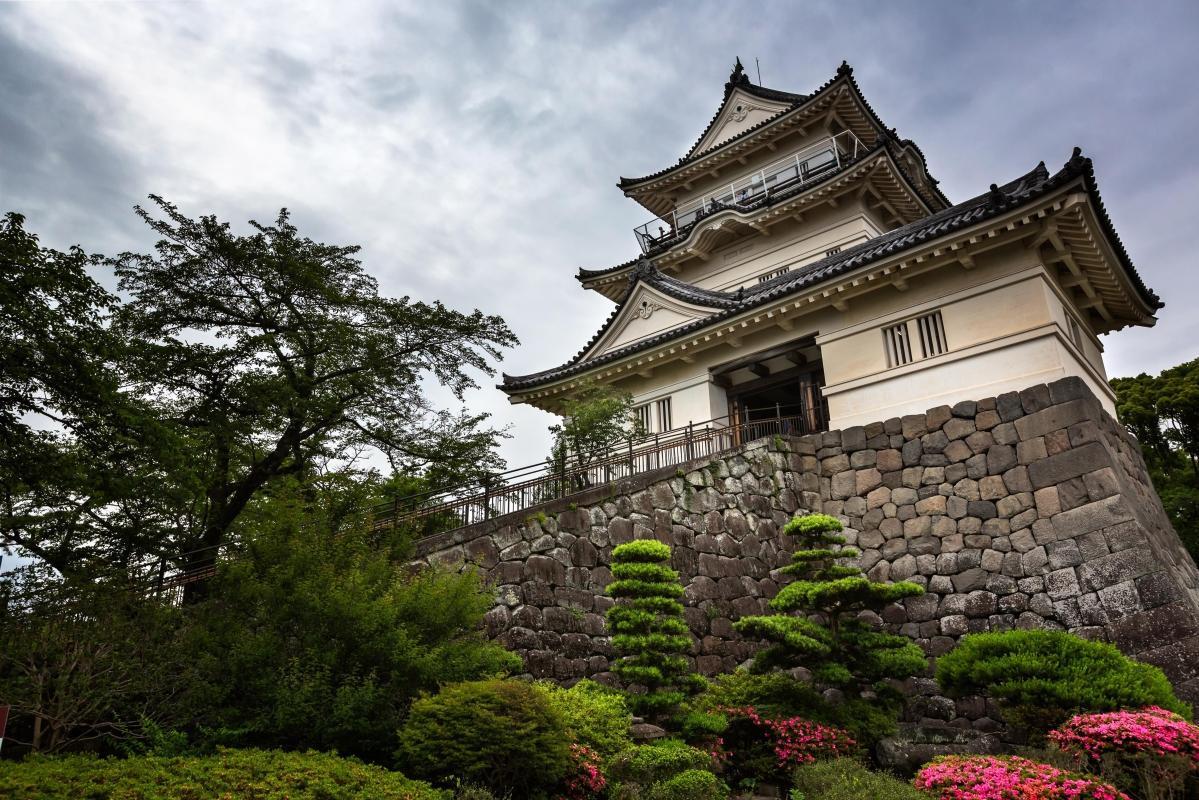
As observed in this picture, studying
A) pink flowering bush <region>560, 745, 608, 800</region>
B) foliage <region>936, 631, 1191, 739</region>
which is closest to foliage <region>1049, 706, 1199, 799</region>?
foliage <region>936, 631, 1191, 739</region>

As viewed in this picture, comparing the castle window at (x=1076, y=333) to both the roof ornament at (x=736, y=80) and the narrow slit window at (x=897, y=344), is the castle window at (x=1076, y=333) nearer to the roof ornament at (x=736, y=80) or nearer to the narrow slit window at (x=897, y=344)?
the narrow slit window at (x=897, y=344)

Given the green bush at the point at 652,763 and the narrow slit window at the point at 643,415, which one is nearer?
the green bush at the point at 652,763

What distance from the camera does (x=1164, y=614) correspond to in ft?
30.3

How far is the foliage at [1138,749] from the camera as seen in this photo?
6.55 m

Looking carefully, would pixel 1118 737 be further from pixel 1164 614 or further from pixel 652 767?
pixel 652 767

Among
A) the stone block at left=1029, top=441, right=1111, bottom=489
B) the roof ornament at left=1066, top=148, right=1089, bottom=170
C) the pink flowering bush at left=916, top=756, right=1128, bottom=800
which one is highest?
the roof ornament at left=1066, top=148, right=1089, bottom=170

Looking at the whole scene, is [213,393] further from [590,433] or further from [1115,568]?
[1115,568]

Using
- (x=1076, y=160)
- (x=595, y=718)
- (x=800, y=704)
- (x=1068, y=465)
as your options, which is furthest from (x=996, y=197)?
(x=595, y=718)

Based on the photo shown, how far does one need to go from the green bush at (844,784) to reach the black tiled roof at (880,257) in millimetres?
9050

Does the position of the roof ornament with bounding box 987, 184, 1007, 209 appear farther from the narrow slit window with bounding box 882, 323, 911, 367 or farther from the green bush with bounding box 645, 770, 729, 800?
the green bush with bounding box 645, 770, 729, 800

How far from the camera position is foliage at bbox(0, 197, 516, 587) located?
7.30 m

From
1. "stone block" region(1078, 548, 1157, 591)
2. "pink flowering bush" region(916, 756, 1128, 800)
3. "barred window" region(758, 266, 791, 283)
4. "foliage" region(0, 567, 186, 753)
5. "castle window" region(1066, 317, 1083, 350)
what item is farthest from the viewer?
"barred window" region(758, 266, 791, 283)

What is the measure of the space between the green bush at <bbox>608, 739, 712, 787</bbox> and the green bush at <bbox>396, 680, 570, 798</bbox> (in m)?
0.89

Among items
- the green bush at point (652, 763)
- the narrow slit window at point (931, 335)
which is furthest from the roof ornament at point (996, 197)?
the green bush at point (652, 763)
